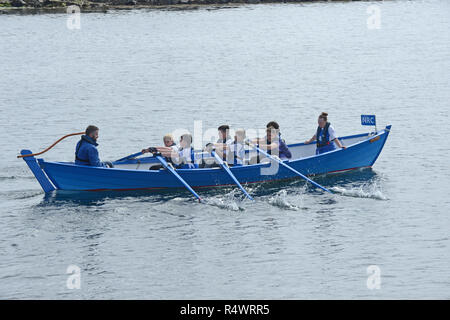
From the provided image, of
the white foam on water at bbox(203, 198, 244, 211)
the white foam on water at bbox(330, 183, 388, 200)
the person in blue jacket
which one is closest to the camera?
the white foam on water at bbox(203, 198, 244, 211)

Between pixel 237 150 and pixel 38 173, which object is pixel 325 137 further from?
pixel 38 173

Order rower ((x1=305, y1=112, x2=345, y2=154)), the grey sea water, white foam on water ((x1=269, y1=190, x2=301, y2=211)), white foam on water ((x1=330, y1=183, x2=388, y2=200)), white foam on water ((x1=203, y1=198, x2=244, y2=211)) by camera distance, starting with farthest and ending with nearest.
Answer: rower ((x1=305, y1=112, x2=345, y2=154)) → white foam on water ((x1=330, y1=183, x2=388, y2=200)) → white foam on water ((x1=269, y1=190, x2=301, y2=211)) → white foam on water ((x1=203, y1=198, x2=244, y2=211)) → the grey sea water

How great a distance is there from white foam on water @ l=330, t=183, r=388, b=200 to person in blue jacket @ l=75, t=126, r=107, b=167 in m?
6.98

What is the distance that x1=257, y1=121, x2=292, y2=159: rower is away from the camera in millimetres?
19812

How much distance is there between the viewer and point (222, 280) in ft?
46.8

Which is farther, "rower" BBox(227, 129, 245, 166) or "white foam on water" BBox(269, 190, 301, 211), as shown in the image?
"rower" BBox(227, 129, 245, 166)

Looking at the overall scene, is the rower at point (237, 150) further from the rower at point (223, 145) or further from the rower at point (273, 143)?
the rower at point (273, 143)

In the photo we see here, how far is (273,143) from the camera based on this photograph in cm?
1989

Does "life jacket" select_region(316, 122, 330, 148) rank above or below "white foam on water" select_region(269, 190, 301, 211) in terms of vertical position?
above

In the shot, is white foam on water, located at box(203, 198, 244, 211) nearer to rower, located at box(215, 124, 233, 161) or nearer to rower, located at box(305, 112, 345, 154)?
rower, located at box(215, 124, 233, 161)

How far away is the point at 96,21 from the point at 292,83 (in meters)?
33.7

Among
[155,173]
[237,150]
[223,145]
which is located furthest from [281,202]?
[155,173]
